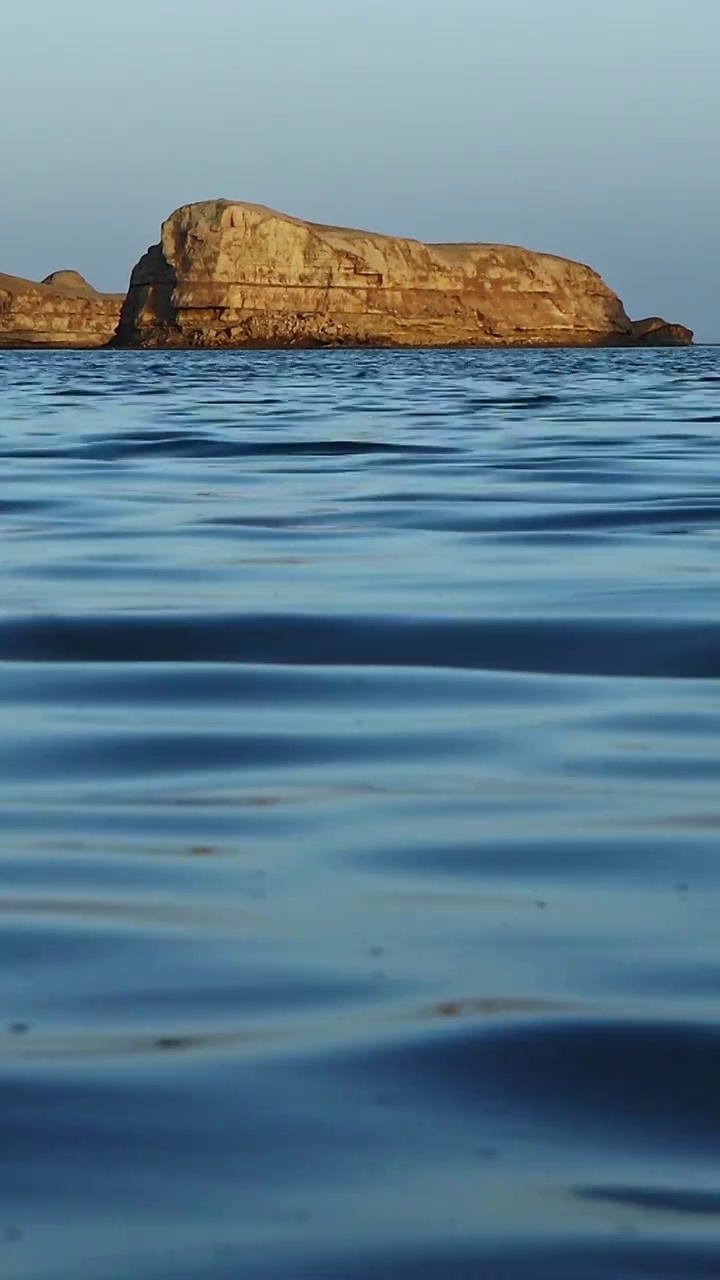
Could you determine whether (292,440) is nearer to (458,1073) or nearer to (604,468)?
(604,468)

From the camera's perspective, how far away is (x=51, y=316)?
16712cm

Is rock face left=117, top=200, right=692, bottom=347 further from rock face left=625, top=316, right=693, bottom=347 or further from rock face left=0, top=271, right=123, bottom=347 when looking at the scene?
rock face left=0, top=271, right=123, bottom=347

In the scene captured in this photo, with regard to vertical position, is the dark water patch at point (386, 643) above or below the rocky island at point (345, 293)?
below

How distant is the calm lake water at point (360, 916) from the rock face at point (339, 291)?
116282 millimetres

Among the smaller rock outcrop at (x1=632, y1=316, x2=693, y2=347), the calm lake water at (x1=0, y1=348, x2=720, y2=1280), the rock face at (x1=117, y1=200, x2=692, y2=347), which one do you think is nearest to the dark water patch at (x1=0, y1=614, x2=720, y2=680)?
the calm lake water at (x1=0, y1=348, x2=720, y2=1280)

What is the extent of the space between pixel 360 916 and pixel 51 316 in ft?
551

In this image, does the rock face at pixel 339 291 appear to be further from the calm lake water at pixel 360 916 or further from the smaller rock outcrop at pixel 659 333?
the calm lake water at pixel 360 916

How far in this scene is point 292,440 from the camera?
51.4 ft

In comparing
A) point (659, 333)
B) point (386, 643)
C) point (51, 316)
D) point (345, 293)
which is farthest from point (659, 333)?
point (386, 643)

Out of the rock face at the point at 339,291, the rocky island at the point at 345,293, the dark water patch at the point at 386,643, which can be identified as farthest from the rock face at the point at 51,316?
the dark water patch at the point at 386,643

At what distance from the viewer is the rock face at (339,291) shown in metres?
123

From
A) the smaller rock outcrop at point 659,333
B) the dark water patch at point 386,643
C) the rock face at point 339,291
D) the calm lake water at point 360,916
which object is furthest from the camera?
the smaller rock outcrop at point 659,333

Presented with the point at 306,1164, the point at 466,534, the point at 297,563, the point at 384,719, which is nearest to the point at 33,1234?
the point at 306,1164

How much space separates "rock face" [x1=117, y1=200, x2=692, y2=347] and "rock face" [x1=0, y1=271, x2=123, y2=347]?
111ft
